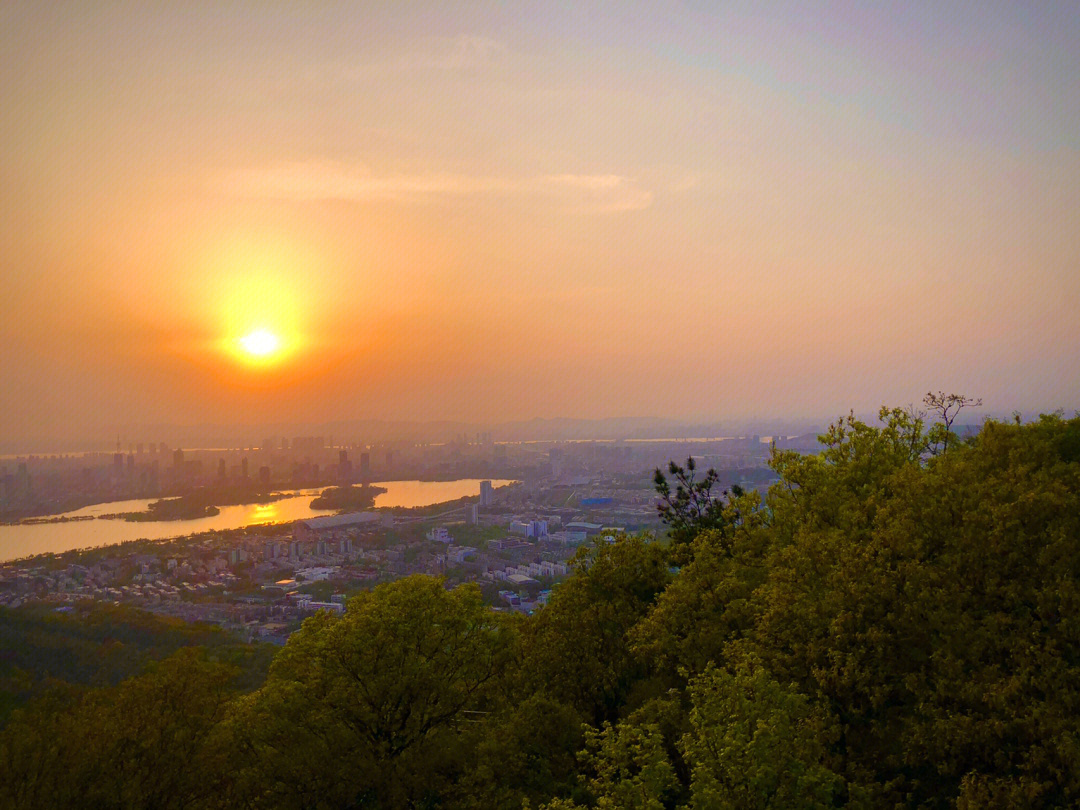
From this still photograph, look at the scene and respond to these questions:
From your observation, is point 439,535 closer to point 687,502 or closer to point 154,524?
point 154,524

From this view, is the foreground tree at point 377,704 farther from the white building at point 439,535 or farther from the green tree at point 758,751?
the white building at point 439,535

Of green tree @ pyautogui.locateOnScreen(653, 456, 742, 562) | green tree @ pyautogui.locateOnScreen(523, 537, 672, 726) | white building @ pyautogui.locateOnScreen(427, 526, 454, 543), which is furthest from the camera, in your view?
white building @ pyautogui.locateOnScreen(427, 526, 454, 543)

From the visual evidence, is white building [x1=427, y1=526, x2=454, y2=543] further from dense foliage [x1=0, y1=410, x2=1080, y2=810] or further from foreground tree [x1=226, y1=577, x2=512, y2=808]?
foreground tree [x1=226, y1=577, x2=512, y2=808]

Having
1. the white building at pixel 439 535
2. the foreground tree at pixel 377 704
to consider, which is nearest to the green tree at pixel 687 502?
the foreground tree at pixel 377 704

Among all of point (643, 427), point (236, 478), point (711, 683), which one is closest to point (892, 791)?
point (711, 683)

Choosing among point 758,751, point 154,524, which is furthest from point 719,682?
point 154,524

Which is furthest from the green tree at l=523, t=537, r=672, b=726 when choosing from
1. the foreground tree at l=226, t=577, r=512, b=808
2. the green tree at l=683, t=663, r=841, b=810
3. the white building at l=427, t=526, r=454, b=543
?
the white building at l=427, t=526, r=454, b=543

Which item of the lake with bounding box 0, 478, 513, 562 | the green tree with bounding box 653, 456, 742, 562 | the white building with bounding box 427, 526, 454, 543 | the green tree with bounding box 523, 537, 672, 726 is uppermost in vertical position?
the green tree with bounding box 653, 456, 742, 562
